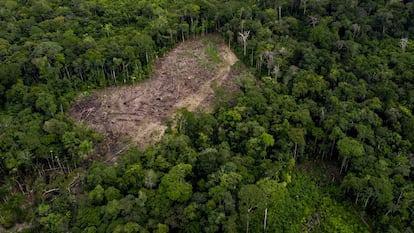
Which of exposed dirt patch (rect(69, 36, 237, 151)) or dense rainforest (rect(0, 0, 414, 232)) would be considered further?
exposed dirt patch (rect(69, 36, 237, 151))

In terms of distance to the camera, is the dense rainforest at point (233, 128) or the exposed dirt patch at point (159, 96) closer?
the dense rainforest at point (233, 128)

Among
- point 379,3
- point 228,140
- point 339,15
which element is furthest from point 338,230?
point 379,3

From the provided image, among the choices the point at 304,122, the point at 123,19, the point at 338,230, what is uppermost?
the point at 123,19

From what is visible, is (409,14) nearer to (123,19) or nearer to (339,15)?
(339,15)

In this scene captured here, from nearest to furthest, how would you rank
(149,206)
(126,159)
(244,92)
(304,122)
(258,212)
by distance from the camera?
(149,206)
(258,212)
(126,159)
(304,122)
(244,92)
